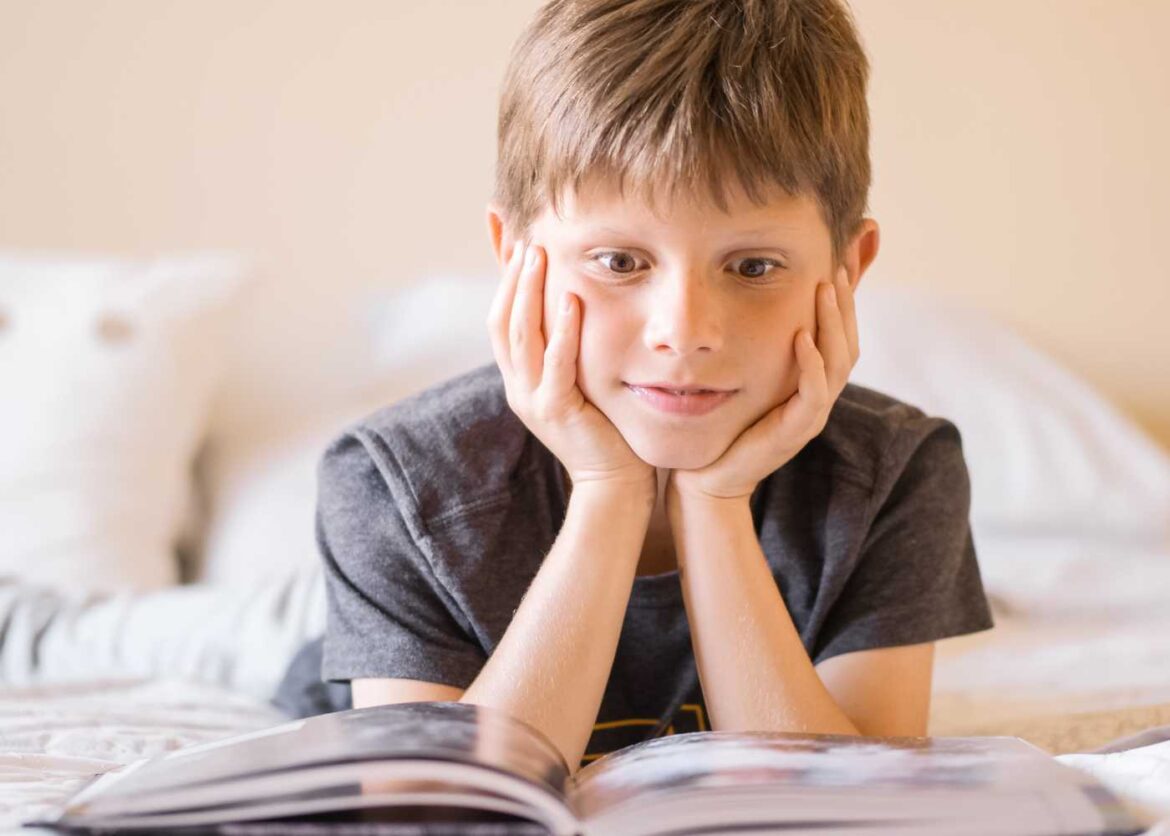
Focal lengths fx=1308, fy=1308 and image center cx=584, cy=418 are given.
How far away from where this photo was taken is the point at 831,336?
2.79ft

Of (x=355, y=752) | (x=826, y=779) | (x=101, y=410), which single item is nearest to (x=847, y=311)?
(x=826, y=779)

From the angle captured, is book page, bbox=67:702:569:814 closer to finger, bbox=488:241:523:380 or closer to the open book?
the open book

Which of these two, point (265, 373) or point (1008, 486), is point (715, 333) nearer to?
point (1008, 486)

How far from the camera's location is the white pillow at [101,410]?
1391 millimetres

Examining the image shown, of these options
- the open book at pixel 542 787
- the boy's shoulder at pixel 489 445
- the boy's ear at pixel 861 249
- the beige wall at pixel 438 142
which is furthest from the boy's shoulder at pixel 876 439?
the beige wall at pixel 438 142

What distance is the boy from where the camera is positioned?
78cm

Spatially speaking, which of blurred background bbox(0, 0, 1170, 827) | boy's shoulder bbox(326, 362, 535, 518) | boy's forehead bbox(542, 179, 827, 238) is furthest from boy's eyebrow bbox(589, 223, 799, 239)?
blurred background bbox(0, 0, 1170, 827)

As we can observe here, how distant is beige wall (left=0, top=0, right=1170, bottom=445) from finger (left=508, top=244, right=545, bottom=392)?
40.2 inches

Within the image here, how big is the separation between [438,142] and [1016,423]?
0.88 metres

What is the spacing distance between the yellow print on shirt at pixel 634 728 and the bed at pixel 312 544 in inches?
8.8

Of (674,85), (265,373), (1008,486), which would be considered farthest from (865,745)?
(265,373)

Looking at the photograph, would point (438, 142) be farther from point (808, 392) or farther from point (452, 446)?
point (808, 392)

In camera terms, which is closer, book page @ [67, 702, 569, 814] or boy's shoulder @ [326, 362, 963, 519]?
book page @ [67, 702, 569, 814]

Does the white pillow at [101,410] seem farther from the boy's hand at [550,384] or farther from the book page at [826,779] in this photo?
the book page at [826,779]
